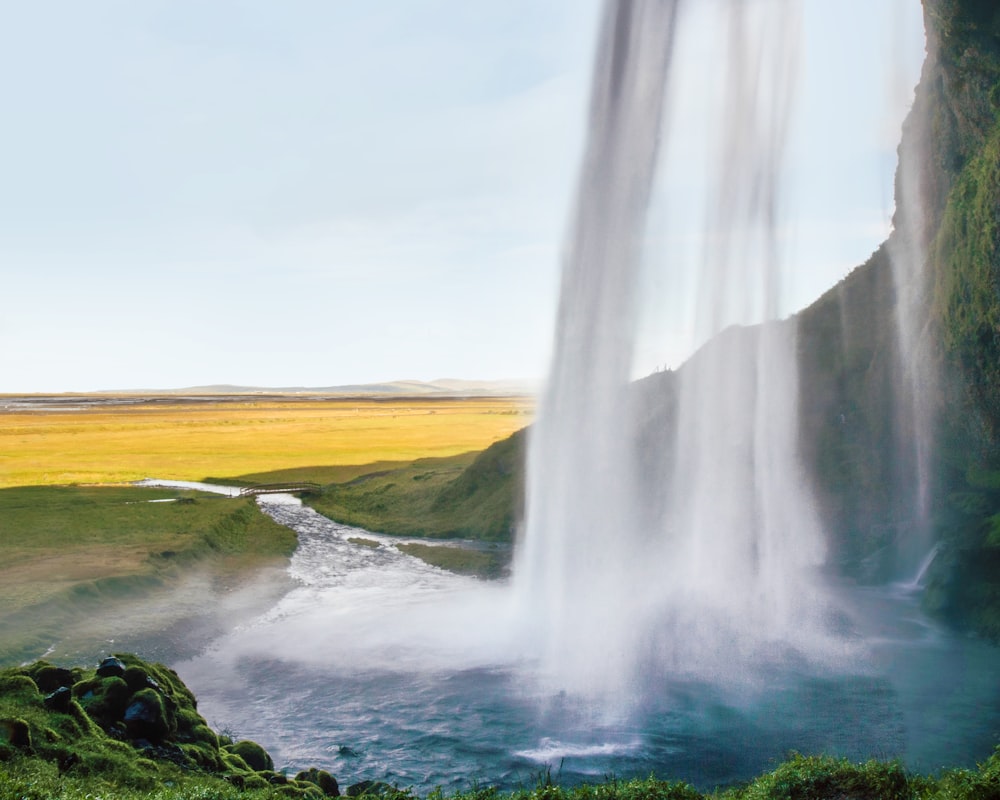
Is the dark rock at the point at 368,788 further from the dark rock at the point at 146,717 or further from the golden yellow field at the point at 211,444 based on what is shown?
the golden yellow field at the point at 211,444

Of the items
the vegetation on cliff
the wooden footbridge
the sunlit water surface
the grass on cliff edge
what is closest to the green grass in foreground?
the sunlit water surface

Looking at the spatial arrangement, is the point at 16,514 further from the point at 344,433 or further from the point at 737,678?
the point at 344,433

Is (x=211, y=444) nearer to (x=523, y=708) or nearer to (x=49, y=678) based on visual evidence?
(x=49, y=678)

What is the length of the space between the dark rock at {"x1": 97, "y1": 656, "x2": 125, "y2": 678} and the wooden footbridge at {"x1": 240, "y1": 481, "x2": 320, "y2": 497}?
46638 millimetres

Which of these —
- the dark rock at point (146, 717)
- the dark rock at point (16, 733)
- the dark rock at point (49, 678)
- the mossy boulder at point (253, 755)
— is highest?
the dark rock at point (16, 733)

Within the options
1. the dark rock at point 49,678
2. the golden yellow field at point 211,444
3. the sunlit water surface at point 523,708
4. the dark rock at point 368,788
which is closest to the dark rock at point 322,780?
the dark rock at point 368,788

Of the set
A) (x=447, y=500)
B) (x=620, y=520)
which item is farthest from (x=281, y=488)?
(x=620, y=520)

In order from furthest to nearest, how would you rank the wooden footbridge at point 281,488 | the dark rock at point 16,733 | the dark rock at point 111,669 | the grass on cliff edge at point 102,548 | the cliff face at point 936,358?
the wooden footbridge at point 281,488 < the cliff face at point 936,358 < the grass on cliff edge at point 102,548 < the dark rock at point 111,669 < the dark rock at point 16,733

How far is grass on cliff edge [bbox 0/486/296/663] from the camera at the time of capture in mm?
29016

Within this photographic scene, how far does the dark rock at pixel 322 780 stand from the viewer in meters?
15.5

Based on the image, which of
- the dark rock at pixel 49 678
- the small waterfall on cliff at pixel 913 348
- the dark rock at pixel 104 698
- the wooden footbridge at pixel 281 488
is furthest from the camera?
the wooden footbridge at pixel 281 488

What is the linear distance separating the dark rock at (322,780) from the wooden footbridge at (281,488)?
162 feet

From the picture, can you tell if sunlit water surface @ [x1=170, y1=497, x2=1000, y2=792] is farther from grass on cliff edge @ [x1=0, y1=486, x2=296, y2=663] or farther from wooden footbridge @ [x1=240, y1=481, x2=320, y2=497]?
wooden footbridge @ [x1=240, y1=481, x2=320, y2=497]

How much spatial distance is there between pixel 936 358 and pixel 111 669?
126ft
